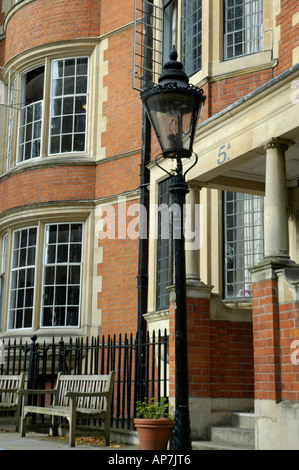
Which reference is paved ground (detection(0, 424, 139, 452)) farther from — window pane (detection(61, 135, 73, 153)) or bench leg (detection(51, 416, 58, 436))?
window pane (detection(61, 135, 73, 153))

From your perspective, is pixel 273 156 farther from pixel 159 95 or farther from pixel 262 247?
pixel 262 247

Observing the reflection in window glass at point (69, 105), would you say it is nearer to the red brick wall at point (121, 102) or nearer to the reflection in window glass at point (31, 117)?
the reflection in window glass at point (31, 117)

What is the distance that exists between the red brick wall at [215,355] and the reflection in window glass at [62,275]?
5270mm

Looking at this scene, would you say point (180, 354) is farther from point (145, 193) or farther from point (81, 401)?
point (145, 193)

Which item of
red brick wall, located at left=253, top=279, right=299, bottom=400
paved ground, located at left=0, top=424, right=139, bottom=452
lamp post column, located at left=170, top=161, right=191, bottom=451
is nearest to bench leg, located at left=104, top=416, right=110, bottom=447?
paved ground, located at left=0, top=424, right=139, bottom=452

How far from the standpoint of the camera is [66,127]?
14.5 m

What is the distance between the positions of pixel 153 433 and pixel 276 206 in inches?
118

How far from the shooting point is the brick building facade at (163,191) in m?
7.45

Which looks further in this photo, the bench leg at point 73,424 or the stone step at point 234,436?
the bench leg at point 73,424

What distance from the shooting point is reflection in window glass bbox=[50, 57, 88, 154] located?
14.5m

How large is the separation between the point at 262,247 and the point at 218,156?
217cm

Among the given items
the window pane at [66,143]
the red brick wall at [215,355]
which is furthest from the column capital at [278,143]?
the window pane at [66,143]

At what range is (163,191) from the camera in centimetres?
1196

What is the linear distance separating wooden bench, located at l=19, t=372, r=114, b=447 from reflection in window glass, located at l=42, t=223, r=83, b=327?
3229 mm
